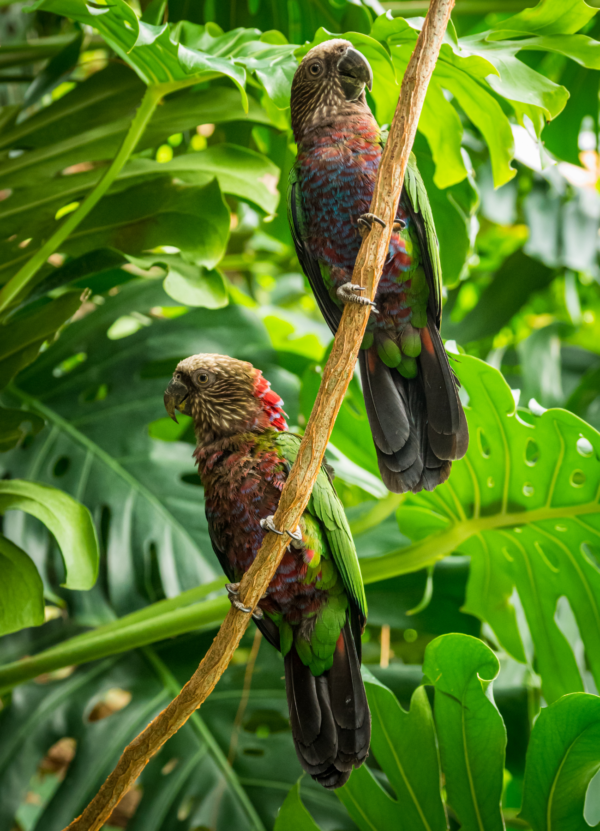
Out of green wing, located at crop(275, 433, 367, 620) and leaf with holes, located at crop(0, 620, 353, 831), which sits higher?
green wing, located at crop(275, 433, 367, 620)

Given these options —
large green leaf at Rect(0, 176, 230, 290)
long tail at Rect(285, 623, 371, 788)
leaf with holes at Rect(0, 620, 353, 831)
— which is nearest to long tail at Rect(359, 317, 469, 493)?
long tail at Rect(285, 623, 371, 788)

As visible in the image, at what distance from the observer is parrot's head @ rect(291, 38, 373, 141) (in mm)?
667

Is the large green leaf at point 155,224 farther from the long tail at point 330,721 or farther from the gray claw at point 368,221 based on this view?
the long tail at point 330,721

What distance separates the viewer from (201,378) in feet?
2.43

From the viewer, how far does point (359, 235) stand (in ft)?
2.28

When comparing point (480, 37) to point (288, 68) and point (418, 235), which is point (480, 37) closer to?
point (288, 68)

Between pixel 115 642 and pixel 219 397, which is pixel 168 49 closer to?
pixel 219 397

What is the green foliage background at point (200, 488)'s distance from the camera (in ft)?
3.02

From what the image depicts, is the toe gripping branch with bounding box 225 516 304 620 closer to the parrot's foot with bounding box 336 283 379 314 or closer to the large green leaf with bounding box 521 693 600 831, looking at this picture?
the parrot's foot with bounding box 336 283 379 314

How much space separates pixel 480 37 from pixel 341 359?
591 mm


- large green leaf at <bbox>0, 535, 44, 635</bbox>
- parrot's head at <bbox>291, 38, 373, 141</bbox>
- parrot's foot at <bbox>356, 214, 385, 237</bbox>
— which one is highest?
parrot's head at <bbox>291, 38, 373, 141</bbox>

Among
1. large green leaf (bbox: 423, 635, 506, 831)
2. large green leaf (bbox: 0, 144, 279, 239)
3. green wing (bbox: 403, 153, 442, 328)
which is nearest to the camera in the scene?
green wing (bbox: 403, 153, 442, 328)

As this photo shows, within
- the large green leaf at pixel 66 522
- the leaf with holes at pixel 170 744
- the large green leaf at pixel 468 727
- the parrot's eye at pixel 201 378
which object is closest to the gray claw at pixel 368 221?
the parrot's eye at pixel 201 378

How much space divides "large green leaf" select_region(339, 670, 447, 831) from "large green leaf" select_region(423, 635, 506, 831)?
0.09ft
